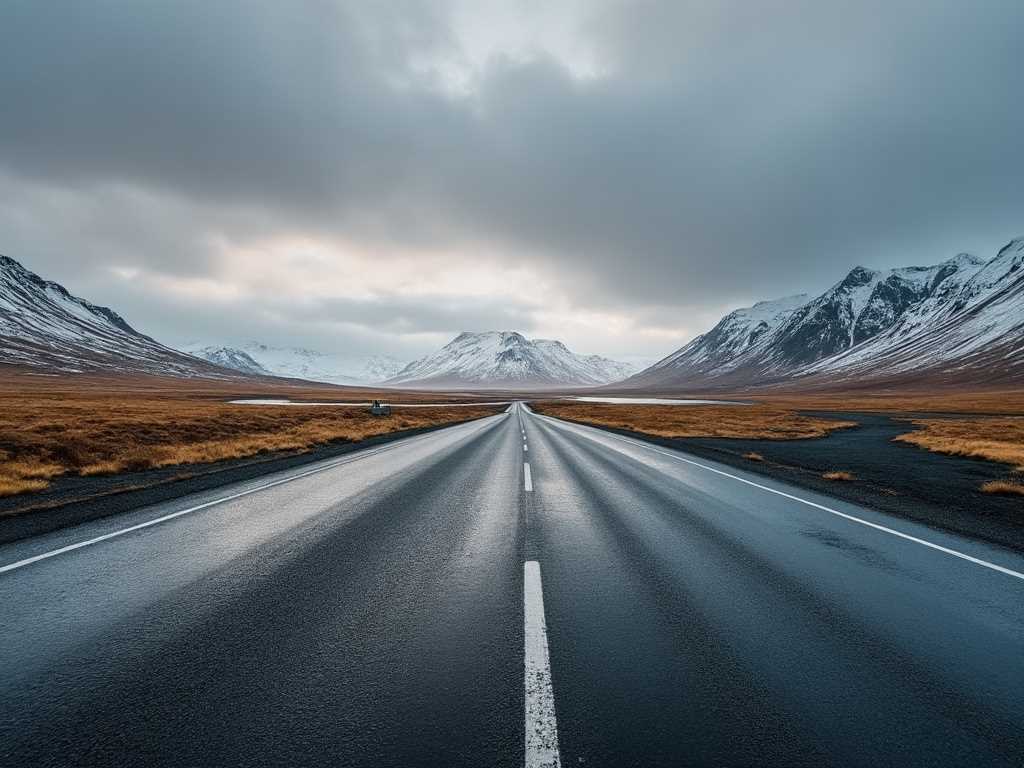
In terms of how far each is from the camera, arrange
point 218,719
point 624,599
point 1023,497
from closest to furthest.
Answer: point 218,719, point 624,599, point 1023,497

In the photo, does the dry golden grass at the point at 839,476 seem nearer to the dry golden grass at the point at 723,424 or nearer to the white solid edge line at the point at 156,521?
the white solid edge line at the point at 156,521

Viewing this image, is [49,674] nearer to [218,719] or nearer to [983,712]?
[218,719]

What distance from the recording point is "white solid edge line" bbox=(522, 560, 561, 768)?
2.72m

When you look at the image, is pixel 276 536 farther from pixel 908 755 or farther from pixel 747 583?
pixel 908 755

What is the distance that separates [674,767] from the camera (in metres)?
2.66

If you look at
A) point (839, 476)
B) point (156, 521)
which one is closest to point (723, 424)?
point (839, 476)

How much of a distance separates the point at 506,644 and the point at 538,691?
2.42 ft

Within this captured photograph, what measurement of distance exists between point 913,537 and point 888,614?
377cm

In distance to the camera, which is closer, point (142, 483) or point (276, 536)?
point (276, 536)

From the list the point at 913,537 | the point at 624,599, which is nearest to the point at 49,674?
the point at 624,599

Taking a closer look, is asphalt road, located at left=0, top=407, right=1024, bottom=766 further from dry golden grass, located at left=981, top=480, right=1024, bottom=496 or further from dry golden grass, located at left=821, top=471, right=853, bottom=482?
dry golden grass, located at left=981, top=480, right=1024, bottom=496

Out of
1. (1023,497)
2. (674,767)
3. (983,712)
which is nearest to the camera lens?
(674,767)

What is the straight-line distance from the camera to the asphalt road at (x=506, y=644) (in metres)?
2.88

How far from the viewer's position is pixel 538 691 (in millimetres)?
3314
